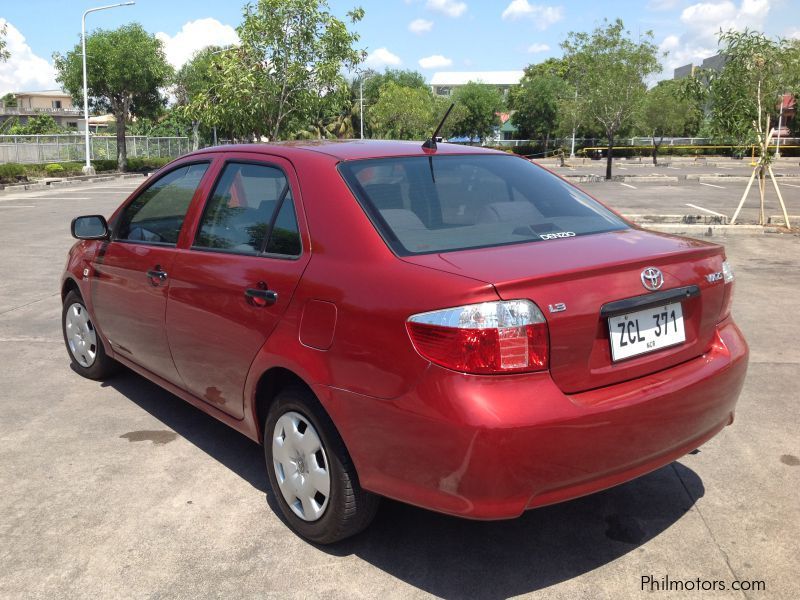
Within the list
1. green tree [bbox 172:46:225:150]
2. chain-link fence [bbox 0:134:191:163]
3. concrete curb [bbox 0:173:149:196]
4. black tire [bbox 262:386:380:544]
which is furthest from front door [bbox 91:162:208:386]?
green tree [bbox 172:46:225:150]

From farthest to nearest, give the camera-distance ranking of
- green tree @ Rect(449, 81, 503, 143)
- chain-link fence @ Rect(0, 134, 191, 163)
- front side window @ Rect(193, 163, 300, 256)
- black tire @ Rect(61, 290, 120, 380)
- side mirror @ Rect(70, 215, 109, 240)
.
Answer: green tree @ Rect(449, 81, 503, 143)
chain-link fence @ Rect(0, 134, 191, 163)
black tire @ Rect(61, 290, 120, 380)
side mirror @ Rect(70, 215, 109, 240)
front side window @ Rect(193, 163, 300, 256)

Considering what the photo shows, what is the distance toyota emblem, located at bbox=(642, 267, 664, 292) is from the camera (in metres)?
2.80

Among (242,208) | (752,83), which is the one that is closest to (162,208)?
(242,208)

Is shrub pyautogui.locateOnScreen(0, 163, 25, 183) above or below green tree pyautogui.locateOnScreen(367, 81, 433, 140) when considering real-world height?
below

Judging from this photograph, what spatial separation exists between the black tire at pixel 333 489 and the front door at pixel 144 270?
4.10 feet

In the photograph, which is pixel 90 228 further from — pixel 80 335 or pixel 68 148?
pixel 68 148

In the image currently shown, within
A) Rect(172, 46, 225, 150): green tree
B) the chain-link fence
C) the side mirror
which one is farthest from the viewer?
Rect(172, 46, 225, 150): green tree

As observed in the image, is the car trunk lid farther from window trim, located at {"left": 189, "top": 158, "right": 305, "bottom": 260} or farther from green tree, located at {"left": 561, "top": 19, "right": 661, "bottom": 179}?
green tree, located at {"left": 561, "top": 19, "right": 661, "bottom": 179}

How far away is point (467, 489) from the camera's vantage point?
99.0 inches

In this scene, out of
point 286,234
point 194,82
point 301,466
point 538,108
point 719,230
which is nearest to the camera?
point 301,466

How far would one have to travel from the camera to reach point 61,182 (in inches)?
1233

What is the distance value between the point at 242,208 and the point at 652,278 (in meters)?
1.93

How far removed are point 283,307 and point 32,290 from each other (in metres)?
6.65

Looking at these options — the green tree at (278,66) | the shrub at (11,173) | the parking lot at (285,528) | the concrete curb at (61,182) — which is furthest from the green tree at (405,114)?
the parking lot at (285,528)
